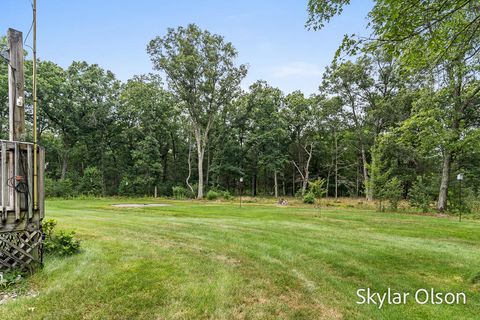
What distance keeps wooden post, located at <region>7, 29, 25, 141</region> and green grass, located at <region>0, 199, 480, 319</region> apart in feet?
7.10

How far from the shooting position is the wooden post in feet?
13.9

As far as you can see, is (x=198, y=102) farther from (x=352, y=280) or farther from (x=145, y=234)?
(x=352, y=280)

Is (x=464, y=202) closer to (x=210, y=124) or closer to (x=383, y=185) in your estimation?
(x=383, y=185)

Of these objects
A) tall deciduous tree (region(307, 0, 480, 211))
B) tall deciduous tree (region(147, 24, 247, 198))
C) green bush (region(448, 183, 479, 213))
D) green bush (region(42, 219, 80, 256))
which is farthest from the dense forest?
green bush (region(42, 219, 80, 256))

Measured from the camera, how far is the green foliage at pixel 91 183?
91.9ft

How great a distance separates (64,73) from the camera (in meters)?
28.5

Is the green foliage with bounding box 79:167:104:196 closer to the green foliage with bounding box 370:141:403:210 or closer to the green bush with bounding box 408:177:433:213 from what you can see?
the green foliage with bounding box 370:141:403:210

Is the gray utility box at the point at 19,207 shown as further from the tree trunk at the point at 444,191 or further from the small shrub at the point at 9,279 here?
the tree trunk at the point at 444,191

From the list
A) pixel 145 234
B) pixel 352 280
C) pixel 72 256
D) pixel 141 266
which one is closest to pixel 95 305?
pixel 141 266

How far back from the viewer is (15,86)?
14.0 ft

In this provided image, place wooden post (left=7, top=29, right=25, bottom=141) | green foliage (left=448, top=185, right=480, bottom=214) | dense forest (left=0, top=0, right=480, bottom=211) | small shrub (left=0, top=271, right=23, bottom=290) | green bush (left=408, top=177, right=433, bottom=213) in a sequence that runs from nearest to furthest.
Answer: small shrub (left=0, top=271, right=23, bottom=290), wooden post (left=7, top=29, right=25, bottom=141), green foliage (left=448, top=185, right=480, bottom=214), green bush (left=408, top=177, right=433, bottom=213), dense forest (left=0, top=0, right=480, bottom=211)

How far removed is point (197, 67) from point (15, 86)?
2366 cm

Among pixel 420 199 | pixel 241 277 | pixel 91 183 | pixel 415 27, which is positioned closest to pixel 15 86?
pixel 241 277

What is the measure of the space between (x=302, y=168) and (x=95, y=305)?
3297cm
